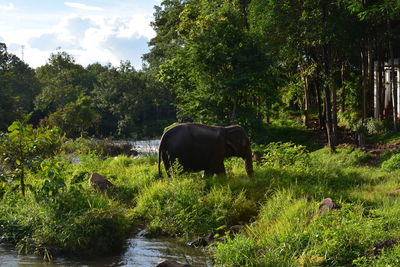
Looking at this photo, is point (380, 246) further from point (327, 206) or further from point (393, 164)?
point (393, 164)

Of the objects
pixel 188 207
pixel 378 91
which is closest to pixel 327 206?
pixel 188 207

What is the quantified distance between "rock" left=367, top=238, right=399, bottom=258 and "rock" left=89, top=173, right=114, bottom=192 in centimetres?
586

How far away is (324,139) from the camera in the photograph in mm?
22875

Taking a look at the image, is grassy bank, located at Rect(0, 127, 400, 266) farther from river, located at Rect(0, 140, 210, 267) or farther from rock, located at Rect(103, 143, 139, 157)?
rock, located at Rect(103, 143, 139, 157)

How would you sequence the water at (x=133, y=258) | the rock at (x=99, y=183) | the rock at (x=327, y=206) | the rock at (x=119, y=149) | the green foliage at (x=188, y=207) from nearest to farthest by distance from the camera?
1. the water at (x=133, y=258)
2. the rock at (x=327, y=206)
3. the green foliage at (x=188, y=207)
4. the rock at (x=99, y=183)
5. the rock at (x=119, y=149)

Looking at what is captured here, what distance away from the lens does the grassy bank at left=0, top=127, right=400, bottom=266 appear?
600 cm

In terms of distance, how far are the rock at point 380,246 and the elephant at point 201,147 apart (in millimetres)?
5020

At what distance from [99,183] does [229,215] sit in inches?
130

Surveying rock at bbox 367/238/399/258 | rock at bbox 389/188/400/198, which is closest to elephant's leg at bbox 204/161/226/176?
rock at bbox 389/188/400/198

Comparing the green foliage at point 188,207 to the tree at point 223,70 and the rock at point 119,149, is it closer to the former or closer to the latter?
the tree at point 223,70

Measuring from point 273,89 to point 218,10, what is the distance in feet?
13.6

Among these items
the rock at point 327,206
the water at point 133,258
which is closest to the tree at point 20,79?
the water at point 133,258

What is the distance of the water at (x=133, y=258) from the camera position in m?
6.72

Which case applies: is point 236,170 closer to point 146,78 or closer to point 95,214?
point 95,214
